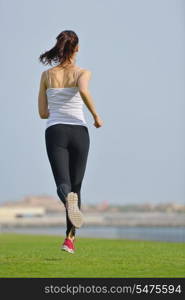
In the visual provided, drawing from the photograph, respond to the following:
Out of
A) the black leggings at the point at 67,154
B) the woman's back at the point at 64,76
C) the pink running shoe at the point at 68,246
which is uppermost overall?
the woman's back at the point at 64,76

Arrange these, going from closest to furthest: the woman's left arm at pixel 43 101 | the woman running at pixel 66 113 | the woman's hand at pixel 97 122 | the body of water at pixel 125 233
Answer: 1. the woman's hand at pixel 97 122
2. the woman running at pixel 66 113
3. the woman's left arm at pixel 43 101
4. the body of water at pixel 125 233

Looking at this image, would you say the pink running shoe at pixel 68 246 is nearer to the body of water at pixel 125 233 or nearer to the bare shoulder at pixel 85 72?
the bare shoulder at pixel 85 72

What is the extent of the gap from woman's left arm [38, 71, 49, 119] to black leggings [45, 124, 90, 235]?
16cm

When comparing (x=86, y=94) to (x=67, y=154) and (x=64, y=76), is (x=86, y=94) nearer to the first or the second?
(x=64, y=76)

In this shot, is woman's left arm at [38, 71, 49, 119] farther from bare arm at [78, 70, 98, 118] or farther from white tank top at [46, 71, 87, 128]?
bare arm at [78, 70, 98, 118]

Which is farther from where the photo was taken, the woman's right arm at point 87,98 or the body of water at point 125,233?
the body of water at point 125,233

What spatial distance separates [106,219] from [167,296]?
150749mm

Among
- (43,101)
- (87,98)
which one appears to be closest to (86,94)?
(87,98)

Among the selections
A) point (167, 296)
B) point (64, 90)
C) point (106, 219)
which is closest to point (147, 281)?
point (167, 296)

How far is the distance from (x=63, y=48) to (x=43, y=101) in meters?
0.60

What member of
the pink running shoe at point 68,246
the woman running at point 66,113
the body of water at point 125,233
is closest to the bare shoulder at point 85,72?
the woman running at point 66,113

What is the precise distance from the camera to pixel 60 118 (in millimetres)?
7742

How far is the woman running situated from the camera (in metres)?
7.71

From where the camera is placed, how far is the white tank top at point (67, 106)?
7.72 m
